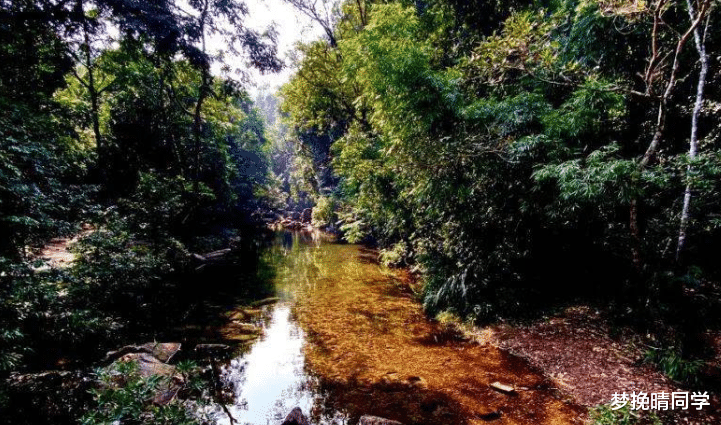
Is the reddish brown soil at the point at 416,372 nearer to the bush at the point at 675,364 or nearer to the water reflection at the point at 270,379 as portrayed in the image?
the water reflection at the point at 270,379

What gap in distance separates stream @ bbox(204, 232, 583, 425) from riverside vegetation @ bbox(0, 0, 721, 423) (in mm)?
1609

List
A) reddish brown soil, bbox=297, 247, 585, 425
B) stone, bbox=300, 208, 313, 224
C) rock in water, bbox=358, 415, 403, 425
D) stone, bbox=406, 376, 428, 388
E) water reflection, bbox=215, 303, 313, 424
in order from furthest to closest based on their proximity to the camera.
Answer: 1. stone, bbox=300, 208, 313, 224
2. stone, bbox=406, 376, 428, 388
3. water reflection, bbox=215, 303, 313, 424
4. reddish brown soil, bbox=297, 247, 585, 425
5. rock in water, bbox=358, 415, 403, 425

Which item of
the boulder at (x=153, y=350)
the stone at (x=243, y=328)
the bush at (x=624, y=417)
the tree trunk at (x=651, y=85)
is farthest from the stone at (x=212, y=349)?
the tree trunk at (x=651, y=85)

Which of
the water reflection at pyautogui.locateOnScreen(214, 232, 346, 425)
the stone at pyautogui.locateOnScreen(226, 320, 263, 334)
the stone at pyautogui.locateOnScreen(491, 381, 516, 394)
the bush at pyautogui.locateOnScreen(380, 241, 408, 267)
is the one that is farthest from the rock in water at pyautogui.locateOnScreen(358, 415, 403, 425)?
the bush at pyautogui.locateOnScreen(380, 241, 408, 267)

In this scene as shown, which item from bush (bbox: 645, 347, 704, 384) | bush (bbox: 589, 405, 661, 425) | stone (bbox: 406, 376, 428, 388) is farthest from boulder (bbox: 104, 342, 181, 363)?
bush (bbox: 645, 347, 704, 384)

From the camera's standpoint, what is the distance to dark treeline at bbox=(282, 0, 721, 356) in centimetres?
562

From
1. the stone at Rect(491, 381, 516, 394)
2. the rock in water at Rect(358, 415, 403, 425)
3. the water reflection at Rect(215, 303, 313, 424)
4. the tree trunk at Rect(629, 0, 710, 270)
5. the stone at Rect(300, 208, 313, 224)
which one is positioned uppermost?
the tree trunk at Rect(629, 0, 710, 270)

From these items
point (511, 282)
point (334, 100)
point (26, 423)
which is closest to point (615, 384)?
point (511, 282)

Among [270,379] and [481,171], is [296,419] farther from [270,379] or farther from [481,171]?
[481,171]

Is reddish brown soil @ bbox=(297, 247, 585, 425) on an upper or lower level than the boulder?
lower

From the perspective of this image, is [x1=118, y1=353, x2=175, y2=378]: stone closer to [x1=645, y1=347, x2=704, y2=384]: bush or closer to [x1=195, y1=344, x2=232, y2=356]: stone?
[x1=195, y1=344, x2=232, y2=356]: stone

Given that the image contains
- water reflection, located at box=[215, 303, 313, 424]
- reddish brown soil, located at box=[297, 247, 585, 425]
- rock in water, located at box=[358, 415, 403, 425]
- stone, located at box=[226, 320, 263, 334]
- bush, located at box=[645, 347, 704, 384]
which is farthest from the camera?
stone, located at box=[226, 320, 263, 334]

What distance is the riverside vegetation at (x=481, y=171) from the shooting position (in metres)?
5.39

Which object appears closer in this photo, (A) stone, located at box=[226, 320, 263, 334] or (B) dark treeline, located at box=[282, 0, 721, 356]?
(B) dark treeline, located at box=[282, 0, 721, 356]
